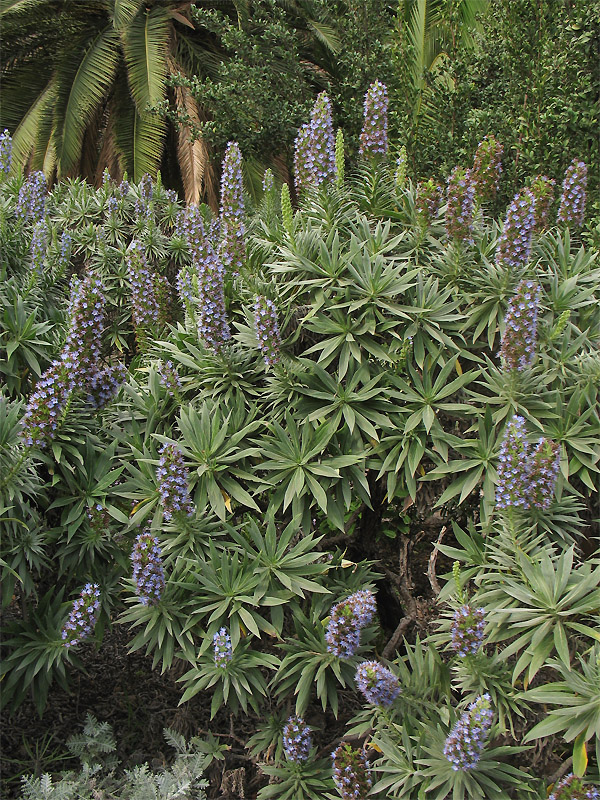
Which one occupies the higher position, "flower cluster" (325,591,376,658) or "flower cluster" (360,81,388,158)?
"flower cluster" (360,81,388,158)

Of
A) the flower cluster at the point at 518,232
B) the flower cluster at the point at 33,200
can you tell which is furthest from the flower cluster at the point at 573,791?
the flower cluster at the point at 33,200

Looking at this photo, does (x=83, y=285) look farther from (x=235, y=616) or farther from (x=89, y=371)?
(x=235, y=616)

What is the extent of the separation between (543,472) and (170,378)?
156 cm

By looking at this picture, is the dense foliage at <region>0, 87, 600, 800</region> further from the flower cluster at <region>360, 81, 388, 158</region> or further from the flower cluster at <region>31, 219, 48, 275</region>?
the flower cluster at <region>31, 219, 48, 275</region>

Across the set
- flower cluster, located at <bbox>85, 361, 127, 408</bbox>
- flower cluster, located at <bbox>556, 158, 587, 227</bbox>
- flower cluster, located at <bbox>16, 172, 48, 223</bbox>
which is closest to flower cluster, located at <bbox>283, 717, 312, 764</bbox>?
flower cluster, located at <bbox>85, 361, 127, 408</bbox>

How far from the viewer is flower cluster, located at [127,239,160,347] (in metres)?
3.40

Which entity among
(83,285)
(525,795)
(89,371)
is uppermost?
(83,285)

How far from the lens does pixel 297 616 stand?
2775mm

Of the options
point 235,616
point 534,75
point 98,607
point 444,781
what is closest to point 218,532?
point 235,616

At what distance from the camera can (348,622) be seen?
2539 mm

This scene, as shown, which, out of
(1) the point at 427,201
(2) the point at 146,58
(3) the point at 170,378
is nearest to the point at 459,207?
(1) the point at 427,201

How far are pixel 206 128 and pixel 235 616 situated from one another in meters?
6.87

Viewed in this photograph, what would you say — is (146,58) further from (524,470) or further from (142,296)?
(524,470)

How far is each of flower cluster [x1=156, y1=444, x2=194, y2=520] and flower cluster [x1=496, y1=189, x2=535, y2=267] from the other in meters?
1.60
